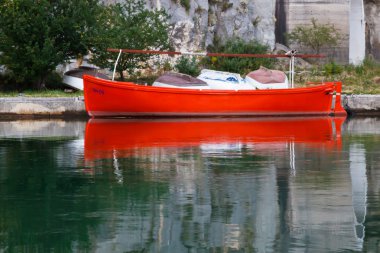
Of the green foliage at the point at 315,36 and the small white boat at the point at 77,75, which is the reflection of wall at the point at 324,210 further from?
the green foliage at the point at 315,36

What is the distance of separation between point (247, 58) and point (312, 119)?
274 inches

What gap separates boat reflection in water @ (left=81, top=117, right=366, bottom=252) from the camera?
985cm

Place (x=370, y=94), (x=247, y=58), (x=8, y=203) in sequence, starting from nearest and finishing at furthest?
(x=8, y=203), (x=370, y=94), (x=247, y=58)

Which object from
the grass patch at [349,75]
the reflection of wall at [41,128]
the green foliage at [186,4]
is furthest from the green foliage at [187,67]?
the reflection of wall at [41,128]

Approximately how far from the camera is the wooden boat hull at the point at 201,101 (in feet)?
89.4

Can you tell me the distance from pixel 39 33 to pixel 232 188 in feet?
59.1

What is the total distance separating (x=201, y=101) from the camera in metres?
27.9

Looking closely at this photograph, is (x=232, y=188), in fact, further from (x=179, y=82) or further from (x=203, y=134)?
(x=179, y=82)

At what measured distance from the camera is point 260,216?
1099 cm

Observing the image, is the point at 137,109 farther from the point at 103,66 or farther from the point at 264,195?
the point at 264,195

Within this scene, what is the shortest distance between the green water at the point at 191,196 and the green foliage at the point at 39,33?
1011 cm

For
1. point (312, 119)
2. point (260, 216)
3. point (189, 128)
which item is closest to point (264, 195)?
point (260, 216)

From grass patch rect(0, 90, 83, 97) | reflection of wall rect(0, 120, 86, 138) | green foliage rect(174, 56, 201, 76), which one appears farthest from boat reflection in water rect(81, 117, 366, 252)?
green foliage rect(174, 56, 201, 76)

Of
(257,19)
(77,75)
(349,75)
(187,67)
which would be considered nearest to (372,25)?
(257,19)
